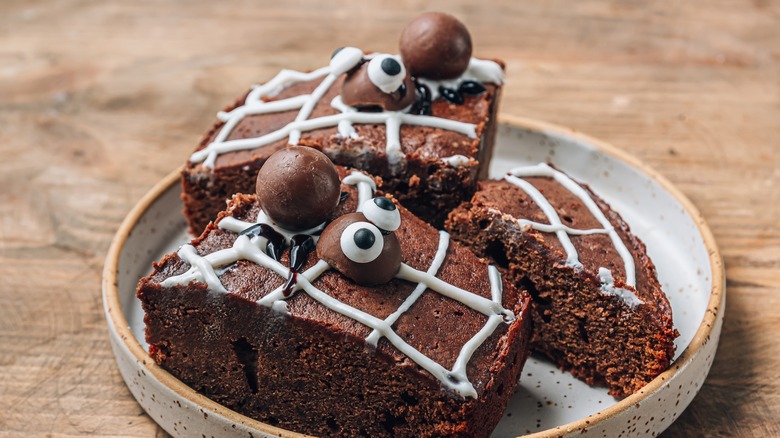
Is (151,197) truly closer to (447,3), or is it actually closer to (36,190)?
(36,190)

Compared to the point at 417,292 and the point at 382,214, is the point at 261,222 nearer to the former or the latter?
the point at 382,214

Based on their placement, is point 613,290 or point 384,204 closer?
point 384,204

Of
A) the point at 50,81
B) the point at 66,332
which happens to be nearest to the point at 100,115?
the point at 50,81

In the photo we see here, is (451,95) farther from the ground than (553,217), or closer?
farther from the ground

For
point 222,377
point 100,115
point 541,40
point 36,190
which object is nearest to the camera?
point 222,377

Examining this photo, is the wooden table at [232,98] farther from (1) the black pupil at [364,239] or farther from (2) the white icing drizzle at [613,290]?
(1) the black pupil at [364,239]

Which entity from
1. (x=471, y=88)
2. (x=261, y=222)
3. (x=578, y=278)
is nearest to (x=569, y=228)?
(x=578, y=278)

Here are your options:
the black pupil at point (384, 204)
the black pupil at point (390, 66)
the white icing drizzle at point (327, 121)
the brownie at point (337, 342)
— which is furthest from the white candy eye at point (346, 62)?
the black pupil at point (384, 204)
